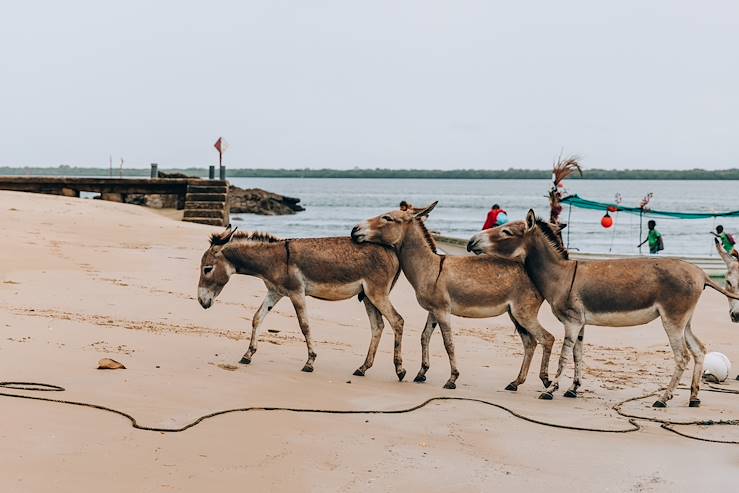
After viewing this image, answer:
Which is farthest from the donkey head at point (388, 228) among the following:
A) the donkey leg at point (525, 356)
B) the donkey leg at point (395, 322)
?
the donkey leg at point (525, 356)

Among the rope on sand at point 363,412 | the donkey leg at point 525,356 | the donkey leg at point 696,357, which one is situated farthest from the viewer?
the donkey leg at point 525,356

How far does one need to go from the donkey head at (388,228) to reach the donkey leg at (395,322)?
64 centimetres

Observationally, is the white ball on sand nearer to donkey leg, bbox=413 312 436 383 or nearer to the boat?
donkey leg, bbox=413 312 436 383

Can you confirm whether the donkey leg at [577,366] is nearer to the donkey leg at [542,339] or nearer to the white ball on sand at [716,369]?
the donkey leg at [542,339]

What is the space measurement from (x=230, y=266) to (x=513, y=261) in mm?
3470

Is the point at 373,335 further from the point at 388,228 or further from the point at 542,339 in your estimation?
the point at 542,339

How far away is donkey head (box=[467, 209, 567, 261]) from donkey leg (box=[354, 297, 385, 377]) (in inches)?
55.1

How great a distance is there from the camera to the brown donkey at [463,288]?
10250mm

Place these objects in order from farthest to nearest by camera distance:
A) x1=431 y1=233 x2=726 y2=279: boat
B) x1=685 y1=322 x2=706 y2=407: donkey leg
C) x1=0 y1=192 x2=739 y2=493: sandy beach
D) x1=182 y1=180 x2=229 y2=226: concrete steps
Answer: x1=182 y1=180 x2=229 y2=226: concrete steps, x1=431 y1=233 x2=726 y2=279: boat, x1=685 y1=322 x2=706 y2=407: donkey leg, x1=0 y1=192 x2=739 y2=493: sandy beach

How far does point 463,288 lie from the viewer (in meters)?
10.3

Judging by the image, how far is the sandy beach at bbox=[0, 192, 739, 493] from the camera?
6531 millimetres

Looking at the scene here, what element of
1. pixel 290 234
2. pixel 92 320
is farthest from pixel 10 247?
pixel 290 234

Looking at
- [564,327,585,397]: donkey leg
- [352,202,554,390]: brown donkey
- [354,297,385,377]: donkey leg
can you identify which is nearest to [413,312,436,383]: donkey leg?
[352,202,554,390]: brown donkey

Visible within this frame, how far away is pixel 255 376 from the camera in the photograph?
31.5 ft
